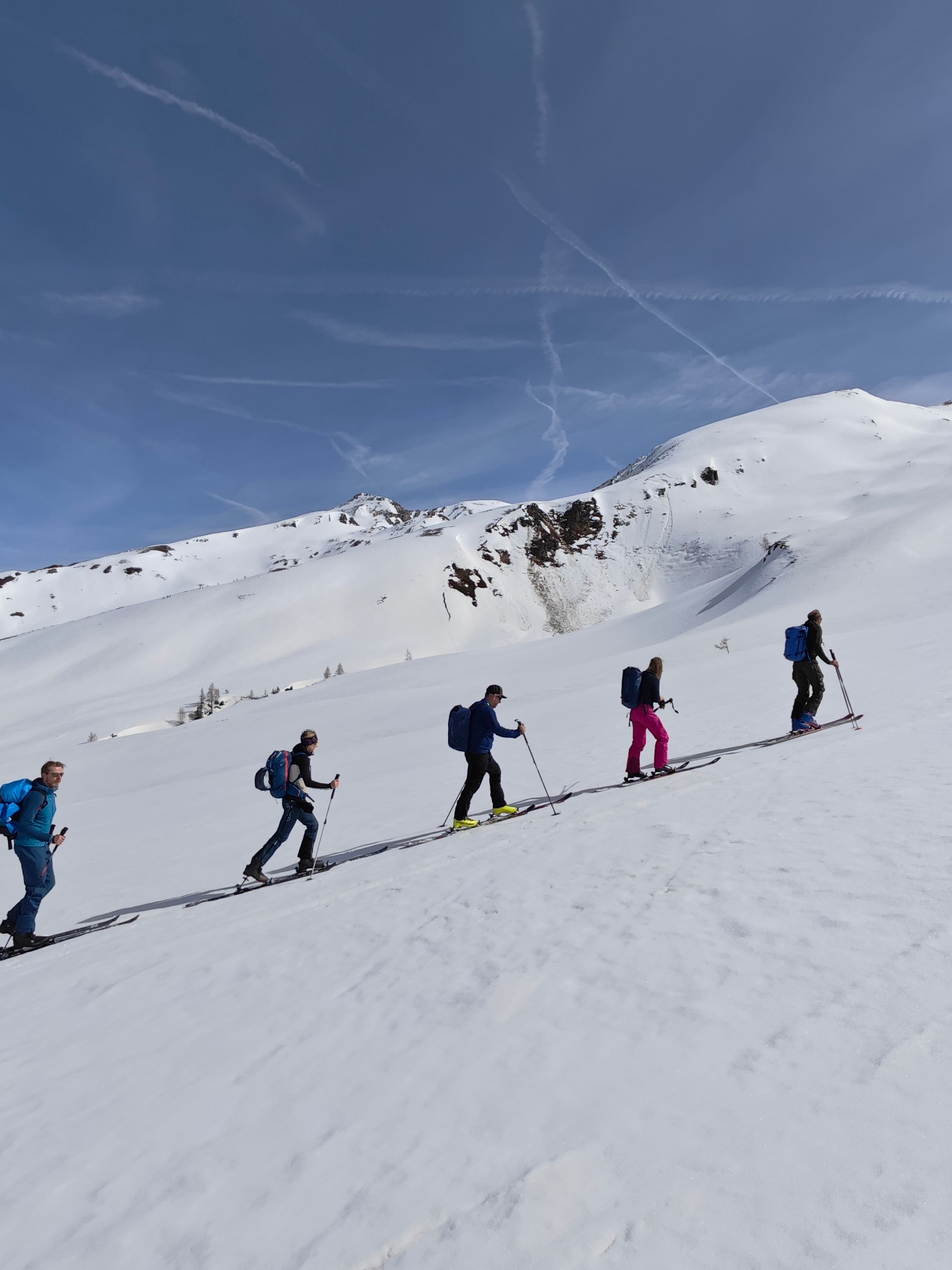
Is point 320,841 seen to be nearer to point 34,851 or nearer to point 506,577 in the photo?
point 34,851

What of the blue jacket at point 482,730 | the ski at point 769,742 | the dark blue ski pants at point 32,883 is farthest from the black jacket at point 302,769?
the ski at point 769,742

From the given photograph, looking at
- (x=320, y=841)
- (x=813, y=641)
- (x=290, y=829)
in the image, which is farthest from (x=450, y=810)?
(x=813, y=641)

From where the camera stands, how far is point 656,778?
10.6 meters

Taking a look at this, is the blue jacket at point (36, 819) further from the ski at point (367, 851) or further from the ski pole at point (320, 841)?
the ski pole at point (320, 841)

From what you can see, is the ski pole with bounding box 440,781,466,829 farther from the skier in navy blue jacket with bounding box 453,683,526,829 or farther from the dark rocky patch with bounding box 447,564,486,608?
the dark rocky patch with bounding box 447,564,486,608

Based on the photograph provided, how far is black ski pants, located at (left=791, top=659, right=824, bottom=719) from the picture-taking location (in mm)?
11891

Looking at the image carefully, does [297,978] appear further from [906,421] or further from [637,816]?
[906,421]

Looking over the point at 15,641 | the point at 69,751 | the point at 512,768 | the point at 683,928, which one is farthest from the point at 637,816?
the point at 15,641

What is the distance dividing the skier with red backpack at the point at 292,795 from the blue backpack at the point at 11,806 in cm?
283

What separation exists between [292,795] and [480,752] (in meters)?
2.78

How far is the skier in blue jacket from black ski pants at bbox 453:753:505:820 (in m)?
5.25

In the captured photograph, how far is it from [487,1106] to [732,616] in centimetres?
4392

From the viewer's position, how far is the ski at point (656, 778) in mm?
10438

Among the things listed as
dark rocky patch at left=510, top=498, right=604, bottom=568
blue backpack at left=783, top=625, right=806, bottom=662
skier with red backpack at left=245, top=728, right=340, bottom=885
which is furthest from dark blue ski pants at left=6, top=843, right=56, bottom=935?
dark rocky patch at left=510, top=498, right=604, bottom=568
